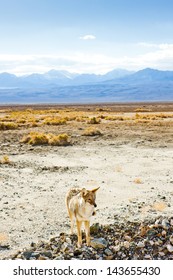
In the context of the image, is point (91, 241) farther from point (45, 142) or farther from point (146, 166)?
point (45, 142)

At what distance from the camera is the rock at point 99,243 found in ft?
27.2

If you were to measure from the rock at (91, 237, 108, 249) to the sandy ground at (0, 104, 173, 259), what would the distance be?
4.72 ft

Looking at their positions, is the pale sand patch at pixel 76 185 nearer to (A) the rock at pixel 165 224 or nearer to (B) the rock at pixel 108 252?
(A) the rock at pixel 165 224

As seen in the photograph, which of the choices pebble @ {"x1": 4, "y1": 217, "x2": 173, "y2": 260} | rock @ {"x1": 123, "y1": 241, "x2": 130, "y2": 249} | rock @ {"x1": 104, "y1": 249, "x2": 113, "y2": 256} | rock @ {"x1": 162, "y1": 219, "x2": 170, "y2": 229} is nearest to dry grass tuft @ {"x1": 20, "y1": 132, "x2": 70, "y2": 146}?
pebble @ {"x1": 4, "y1": 217, "x2": 173, "y2": 260}

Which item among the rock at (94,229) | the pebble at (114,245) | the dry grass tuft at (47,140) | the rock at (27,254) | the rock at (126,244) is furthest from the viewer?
the dry grass tuft at (47,140)

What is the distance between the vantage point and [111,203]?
40.4ft

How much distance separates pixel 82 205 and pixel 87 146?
16934 mm

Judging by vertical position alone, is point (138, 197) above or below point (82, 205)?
below

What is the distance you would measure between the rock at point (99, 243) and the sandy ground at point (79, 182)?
1440 millimetres

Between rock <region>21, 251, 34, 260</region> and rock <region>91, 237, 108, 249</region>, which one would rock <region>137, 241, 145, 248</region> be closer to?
rock <region>91, 237, 108, 249</region>

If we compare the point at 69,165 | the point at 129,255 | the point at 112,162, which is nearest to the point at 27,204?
the point at 129,255

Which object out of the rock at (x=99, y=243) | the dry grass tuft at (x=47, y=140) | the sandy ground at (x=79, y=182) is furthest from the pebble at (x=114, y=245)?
the dry grass tuft at (x=47, y=140)

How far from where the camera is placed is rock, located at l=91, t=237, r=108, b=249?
8.30m

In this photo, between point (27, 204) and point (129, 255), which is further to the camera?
point (27, 204)
